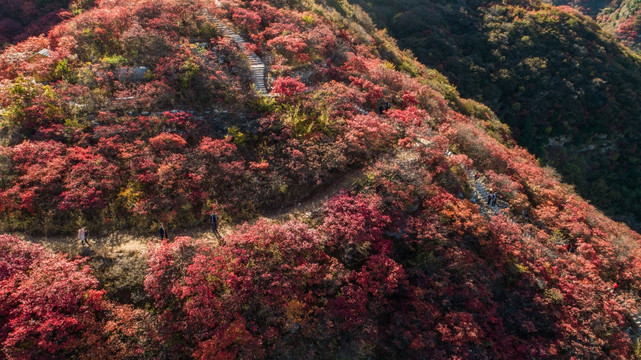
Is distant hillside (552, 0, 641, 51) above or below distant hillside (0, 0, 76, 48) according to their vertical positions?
above

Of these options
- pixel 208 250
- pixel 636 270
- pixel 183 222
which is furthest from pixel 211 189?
pixel 636 270

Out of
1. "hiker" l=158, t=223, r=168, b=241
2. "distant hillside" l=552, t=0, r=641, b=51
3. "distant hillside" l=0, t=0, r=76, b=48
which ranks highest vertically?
"distant hillside" l=552, t=0, r=641, b=51

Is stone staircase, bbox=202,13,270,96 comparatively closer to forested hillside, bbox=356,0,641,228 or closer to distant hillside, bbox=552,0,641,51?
forested hillside, bbox=356,0,641,228

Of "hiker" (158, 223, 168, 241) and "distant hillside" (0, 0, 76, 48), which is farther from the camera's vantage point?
"distant hillside" (0, 0, 76, 48)

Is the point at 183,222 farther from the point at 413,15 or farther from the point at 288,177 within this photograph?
the point at 413,15

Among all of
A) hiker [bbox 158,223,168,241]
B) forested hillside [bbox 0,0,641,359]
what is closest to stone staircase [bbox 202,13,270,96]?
forested hillside [bbox 0,0,641,359]

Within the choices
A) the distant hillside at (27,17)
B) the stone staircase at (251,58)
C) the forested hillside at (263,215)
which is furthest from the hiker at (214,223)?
the distant hillside at (27,17)

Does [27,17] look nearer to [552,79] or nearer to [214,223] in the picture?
[214,223]

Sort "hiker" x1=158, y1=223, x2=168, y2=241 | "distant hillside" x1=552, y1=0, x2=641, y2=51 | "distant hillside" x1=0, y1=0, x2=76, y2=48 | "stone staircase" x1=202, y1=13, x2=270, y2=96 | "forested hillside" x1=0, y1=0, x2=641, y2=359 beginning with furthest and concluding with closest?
1. "distant hillside" x1=552, y1=0, x2=641, y2=51
2. "distant hillside" x1=0, y1=0, x2=76, y2=48
3. "stone staircase" x1=202, y1=13, x2=270, y2=96
4. "hiker" x1=158, y1=223, x2=168, y2=241
5. "forested hillside" x1=0, y1=0, x2=641, y2=359

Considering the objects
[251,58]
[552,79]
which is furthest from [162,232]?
[552,79]
